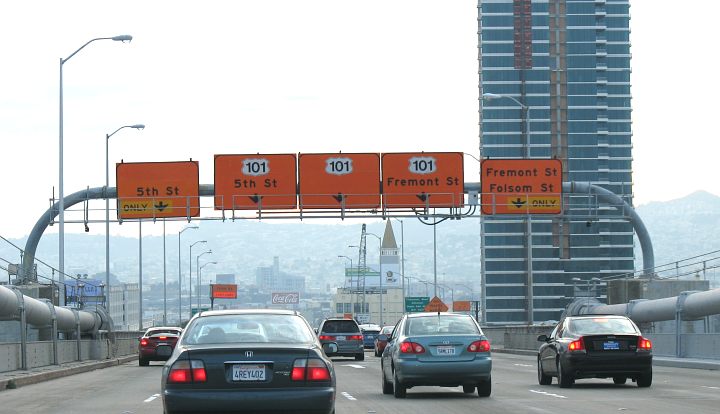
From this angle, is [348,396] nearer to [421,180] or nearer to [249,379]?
[249,379]

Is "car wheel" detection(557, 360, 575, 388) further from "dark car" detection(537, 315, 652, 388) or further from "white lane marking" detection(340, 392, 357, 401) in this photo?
"white lane marking" detection(340, 392, 357, 401)

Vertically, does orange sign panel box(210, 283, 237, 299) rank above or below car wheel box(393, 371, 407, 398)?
below

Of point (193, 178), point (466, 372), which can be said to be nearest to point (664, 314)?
point (193, 178)

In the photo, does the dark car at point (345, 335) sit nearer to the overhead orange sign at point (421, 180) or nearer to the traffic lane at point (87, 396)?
the overhead orange sign at point (421, 180)

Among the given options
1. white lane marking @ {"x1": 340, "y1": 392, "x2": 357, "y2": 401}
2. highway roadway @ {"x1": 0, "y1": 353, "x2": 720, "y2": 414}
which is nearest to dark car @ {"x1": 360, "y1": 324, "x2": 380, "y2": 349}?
highway roadway @ {"x1": 0, "y1": 353, "x2": 720, "y2": 414}

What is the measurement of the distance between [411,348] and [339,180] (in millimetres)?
28448

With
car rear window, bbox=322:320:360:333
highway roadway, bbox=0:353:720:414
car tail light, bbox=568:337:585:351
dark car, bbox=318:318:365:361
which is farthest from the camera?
car rear window, bbox=322:320:360:333

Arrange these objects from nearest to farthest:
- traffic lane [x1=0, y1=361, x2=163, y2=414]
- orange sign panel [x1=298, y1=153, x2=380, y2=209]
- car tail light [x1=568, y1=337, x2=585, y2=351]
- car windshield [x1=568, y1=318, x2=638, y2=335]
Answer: traffic lane [x1=0, y1=361, x2=163, y2=414] < car tail light [x1=568, y1=337, x2=585, y2=351] < car windshield [x1=568, y1=318, x2=638, y2=335] < orange sign panel [x1=298, y1=153, x2=380, y2=209]

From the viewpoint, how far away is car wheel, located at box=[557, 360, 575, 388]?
2531cm

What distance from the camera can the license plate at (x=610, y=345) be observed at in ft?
80.9

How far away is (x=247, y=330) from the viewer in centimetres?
1425

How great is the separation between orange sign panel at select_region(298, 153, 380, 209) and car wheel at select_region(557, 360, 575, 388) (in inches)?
991

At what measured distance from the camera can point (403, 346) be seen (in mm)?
22391

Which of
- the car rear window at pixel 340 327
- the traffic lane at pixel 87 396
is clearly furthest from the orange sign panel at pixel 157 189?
the traffic lane at pixel 87 396
